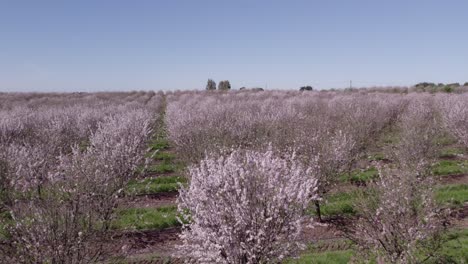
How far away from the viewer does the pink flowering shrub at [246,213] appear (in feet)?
23.9

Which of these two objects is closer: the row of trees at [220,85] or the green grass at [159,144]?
the green grass at [159,144]

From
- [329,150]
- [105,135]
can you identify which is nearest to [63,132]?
[105,135]

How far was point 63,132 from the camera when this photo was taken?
22344 mm

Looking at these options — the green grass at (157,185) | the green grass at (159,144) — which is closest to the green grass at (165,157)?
the green grass at (159,144)

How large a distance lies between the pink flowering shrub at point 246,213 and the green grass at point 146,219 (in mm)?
6467

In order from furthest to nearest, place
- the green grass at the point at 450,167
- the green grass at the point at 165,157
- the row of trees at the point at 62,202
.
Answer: the green grass at the point at 165,157
the green grass at the point at 450,167
the row of trees at the point at 62,202

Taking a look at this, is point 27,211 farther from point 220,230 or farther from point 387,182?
point 387,182

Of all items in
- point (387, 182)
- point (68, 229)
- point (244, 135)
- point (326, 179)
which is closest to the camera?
point (68, 229)

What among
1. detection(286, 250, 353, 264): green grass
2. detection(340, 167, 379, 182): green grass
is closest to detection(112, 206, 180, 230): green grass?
detection(286, 250, 353, 264): green grass

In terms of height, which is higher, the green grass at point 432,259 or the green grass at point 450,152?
the green grass at point 450,152

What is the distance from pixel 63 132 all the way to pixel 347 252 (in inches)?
690

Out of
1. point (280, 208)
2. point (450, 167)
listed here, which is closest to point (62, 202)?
point (280, 208)

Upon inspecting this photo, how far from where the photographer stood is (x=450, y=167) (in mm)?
20906

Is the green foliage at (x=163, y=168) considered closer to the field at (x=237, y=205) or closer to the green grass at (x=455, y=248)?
the field at (x=237, y=205)
